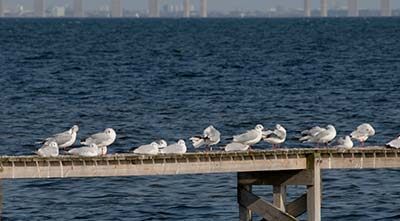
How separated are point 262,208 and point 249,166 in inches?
44.1

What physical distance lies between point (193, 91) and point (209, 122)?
1590cm

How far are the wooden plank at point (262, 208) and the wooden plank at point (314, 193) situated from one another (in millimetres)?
423

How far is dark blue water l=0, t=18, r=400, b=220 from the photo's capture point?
3506 centimetres

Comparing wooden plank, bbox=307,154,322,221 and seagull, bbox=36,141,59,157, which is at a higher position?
seagull, bbox=36,141,59,157

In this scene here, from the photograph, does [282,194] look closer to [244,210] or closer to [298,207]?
[298,207]

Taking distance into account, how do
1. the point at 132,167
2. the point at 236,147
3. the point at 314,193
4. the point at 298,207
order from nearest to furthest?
1. the point at 132,167
2. the point at 314,193
3. the point at 236,147
4. the point at 298,207

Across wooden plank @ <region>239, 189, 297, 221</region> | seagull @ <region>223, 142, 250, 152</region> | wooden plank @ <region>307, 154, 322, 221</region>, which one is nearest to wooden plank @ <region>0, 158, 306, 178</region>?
wooden plank @ <region>307, 154, 322, 221</region>

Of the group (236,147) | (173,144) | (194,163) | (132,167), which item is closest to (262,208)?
(236,147)

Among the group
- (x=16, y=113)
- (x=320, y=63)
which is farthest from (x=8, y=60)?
(x=16, y=113)

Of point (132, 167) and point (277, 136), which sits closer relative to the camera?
point (132, 167)

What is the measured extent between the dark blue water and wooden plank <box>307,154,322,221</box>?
472 cm

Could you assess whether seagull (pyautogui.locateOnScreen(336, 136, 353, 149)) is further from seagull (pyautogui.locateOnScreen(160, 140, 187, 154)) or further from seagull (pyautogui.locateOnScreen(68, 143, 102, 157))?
seagull (pyautogui.locateOnScreen(68, 143, 102, 157))

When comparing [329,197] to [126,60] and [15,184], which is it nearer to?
[15,184]

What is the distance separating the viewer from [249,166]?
28.3 m
